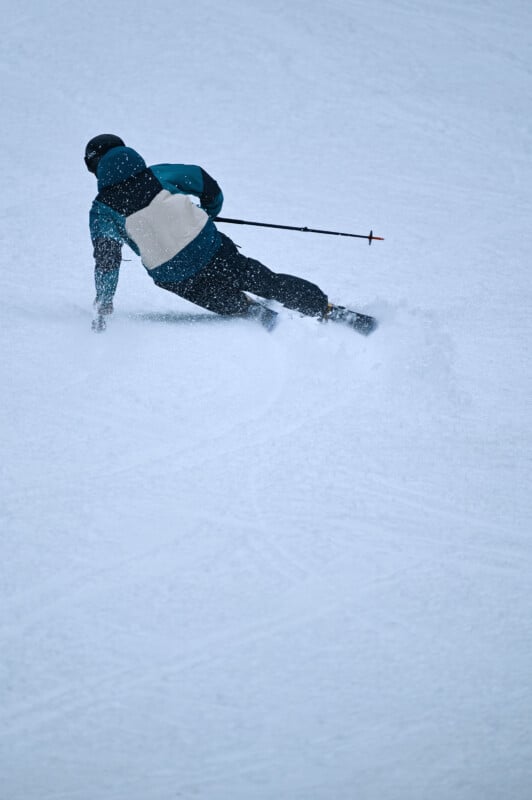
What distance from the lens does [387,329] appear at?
3.93 m

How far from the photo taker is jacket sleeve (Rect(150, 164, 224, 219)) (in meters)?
3.89

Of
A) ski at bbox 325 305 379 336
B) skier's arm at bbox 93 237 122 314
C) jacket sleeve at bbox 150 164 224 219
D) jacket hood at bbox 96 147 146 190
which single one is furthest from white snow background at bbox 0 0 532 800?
jacket hood at bbox 96 147 146 190

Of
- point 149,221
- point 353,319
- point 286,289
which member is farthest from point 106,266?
point 353,319

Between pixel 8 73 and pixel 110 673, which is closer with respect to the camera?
pixel 110 673

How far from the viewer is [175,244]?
375cm

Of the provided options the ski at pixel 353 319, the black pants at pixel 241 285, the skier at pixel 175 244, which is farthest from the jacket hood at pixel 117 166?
the ski at pixel 353 319

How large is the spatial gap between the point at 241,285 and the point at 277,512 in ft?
5.31

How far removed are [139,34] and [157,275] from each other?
5088 mm

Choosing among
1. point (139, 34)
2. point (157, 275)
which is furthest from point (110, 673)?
point (139, 34)

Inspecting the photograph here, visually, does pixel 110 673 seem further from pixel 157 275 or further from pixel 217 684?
pixel 157 275

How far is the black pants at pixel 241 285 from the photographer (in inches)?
153

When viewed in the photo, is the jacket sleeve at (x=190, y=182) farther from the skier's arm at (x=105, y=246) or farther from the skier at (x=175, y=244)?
the skier's arm at (x=105, y=246)

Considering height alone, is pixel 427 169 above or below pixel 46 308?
above

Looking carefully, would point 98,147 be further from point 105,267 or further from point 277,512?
point 277,512
